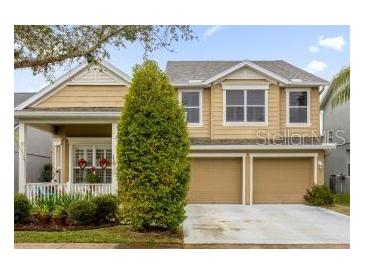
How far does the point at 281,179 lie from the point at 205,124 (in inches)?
138

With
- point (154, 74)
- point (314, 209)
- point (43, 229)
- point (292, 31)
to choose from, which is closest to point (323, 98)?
point (292, 31)

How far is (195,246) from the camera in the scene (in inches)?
390

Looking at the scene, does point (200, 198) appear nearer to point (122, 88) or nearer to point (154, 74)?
point (122, 88)

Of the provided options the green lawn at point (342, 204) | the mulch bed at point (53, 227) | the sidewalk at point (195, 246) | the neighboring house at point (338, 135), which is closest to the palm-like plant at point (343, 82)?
the neighboring house at point (338, 135)

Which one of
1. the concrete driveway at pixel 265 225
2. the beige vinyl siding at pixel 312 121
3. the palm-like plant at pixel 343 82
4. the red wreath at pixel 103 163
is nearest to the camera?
the concrete driveway at pixel 265 225

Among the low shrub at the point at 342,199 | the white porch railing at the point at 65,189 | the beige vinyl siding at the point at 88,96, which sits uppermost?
the beige vinyl siding at the point at 88,96

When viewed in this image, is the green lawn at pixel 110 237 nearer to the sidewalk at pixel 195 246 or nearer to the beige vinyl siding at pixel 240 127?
the sidewalk at pixel 195 246

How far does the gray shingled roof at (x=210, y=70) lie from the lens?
18.8 meters

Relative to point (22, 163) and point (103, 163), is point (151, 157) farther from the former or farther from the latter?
point (103, 163)

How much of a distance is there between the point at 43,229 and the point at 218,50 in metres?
→ 10.2

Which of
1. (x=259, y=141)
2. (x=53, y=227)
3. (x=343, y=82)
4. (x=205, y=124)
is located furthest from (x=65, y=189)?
(x=343, y=82)

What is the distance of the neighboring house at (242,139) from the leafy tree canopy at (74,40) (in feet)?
18.6

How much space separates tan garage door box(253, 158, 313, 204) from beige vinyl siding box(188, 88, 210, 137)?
218cm

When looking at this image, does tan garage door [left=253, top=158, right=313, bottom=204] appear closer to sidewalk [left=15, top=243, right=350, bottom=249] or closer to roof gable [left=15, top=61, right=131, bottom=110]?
roof gable [left=15, top=61, right=131, bottom=110]
